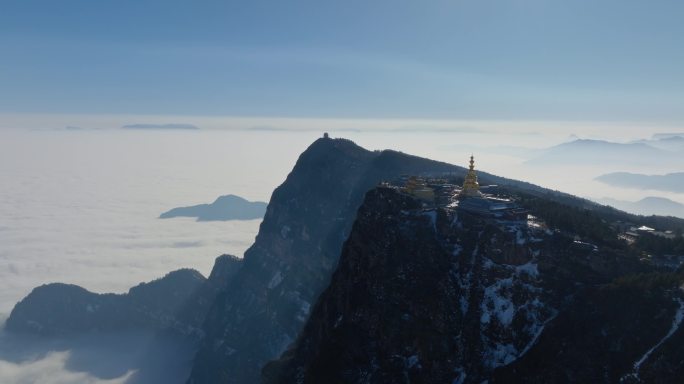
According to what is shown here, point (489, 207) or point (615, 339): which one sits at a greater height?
point (489, 207)

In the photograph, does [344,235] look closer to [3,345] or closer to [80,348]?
[80,348]

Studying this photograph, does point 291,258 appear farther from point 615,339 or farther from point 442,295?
point 615,339

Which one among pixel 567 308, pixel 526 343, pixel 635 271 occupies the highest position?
pixel 635 271

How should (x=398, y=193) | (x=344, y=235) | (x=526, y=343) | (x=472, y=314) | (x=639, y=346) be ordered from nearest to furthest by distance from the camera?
(x=639, y=346) < (x=526, y=343) < (x=472, y=314) < (x=398, y=193) < (x=344, y=235)

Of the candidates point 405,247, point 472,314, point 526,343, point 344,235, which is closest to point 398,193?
point 405,247

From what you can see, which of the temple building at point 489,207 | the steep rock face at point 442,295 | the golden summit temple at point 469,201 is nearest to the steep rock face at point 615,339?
the steep rock face at point 442,295

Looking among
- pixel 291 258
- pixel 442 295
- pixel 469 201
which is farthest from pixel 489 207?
pixel 291 258
